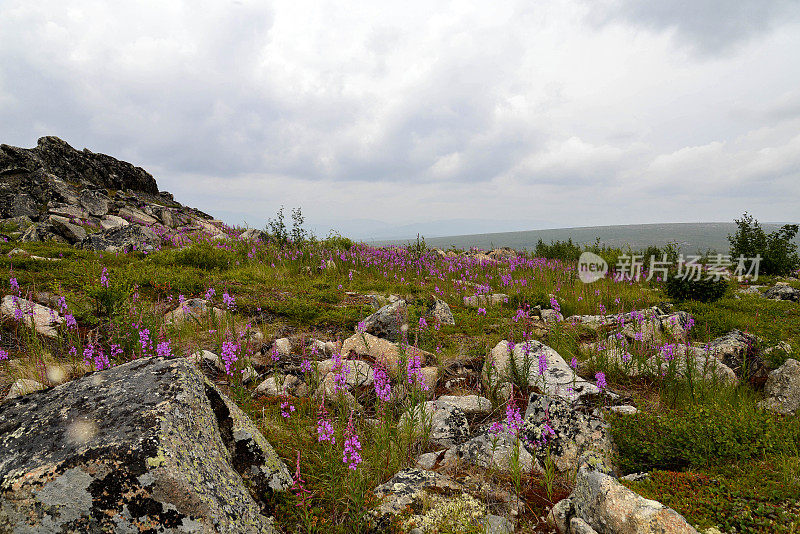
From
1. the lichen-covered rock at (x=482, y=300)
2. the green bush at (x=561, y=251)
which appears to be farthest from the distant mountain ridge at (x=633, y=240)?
the lichen-covered rock at (x=482, y=300)

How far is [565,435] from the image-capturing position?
3385mm

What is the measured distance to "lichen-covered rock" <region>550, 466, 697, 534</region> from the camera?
2.08m

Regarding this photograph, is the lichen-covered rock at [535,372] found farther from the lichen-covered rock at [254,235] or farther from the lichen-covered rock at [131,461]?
the lichen-covered rock at [254,235]

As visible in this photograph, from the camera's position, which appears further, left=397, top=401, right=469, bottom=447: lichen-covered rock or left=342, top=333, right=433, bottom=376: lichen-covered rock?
left=342, top=333, right=433, bottom=376: lichen-covered rock

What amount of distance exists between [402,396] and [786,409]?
4.39 meters

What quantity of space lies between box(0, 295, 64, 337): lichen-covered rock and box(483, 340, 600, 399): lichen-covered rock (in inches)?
224

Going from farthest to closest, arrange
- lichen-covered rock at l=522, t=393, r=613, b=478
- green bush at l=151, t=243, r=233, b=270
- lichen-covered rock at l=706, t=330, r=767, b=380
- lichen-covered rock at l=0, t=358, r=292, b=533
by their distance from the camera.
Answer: green bush at l=151, t=243, r=233, b=270 → lichen-covered rock at l=706, t=330, r=767, b=380 → lichen-covered rock at l=522, t=393, r=613, b=478 → lichen-covered rock at l=0, t=358, r=292, b=533

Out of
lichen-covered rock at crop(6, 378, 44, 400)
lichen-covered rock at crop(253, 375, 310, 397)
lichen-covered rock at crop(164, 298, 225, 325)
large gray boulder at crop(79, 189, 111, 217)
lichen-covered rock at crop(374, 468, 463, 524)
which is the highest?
large gray boulder at crop(79, 189, 111, 217)

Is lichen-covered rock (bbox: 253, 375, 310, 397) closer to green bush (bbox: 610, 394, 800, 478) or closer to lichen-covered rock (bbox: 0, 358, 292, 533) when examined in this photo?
lichen-covered rock (bbox: 0, 358, 292, 533)

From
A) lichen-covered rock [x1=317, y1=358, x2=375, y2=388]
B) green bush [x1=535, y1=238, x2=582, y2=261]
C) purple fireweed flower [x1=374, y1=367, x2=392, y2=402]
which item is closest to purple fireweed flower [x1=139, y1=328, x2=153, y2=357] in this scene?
lichen-covered rock [x1=317, y1=358, x2=375, y2=388]

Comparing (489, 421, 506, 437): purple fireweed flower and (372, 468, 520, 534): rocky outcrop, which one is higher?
(489, 421, 506, 437): purple fireweed flower

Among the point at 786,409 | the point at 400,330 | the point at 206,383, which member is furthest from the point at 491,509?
the point at 786,409

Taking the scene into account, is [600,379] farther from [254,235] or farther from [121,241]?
[254,235]

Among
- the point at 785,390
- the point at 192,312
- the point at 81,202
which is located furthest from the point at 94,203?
the point at 785,390
